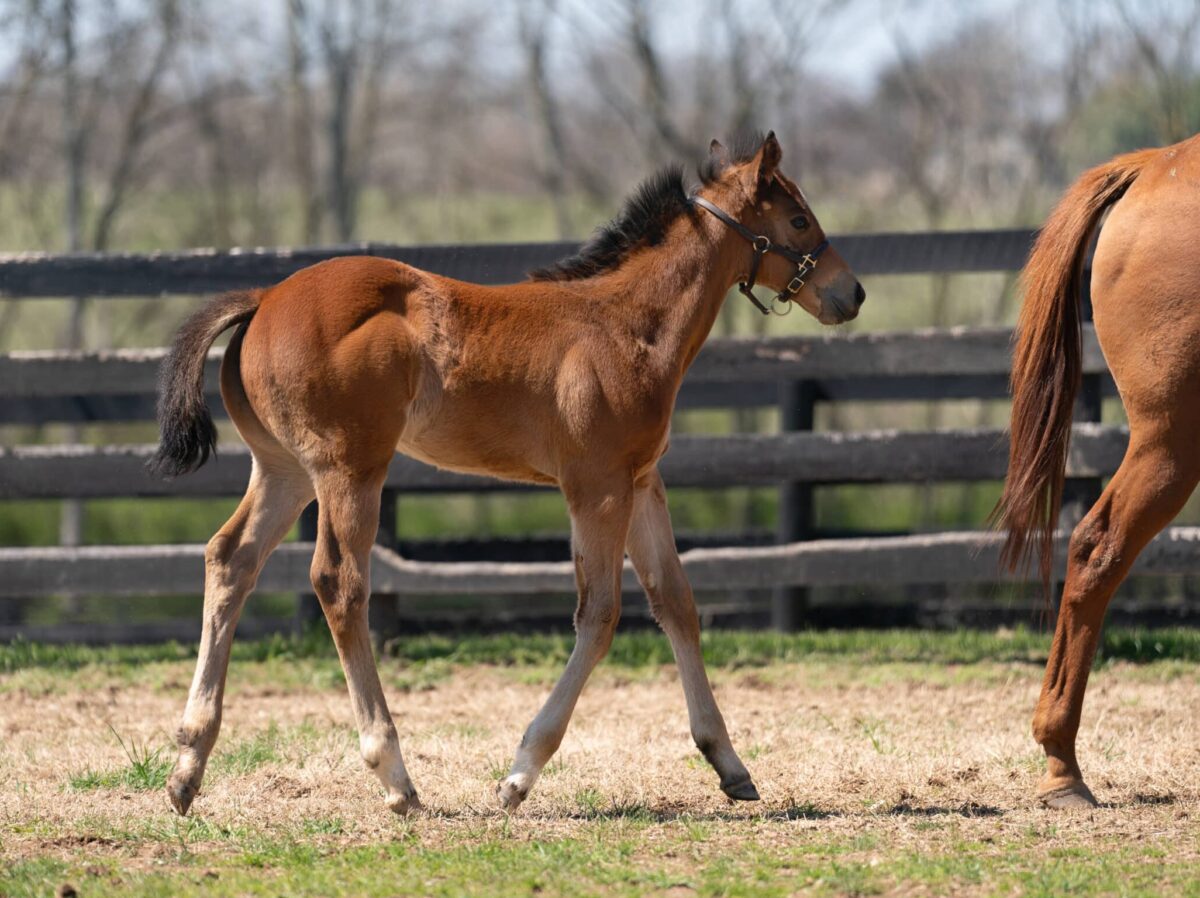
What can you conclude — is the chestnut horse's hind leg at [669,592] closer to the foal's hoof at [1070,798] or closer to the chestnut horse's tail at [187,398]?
the foal's hoof at [1070,798]

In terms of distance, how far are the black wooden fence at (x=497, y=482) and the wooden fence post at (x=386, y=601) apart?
1cm

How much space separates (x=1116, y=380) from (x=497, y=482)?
12.0 ft

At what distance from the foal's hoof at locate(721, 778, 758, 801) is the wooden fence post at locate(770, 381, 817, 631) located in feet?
10.5

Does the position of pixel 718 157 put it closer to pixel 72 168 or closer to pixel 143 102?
pixel 72 168

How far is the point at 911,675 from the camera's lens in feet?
22.5

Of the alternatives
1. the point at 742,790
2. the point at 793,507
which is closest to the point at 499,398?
the point at 742,790

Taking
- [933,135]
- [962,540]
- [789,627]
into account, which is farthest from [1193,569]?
[933,135]

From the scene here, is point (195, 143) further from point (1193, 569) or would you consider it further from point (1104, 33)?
point (1193, 569)

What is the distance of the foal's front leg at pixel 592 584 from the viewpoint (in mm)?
4312

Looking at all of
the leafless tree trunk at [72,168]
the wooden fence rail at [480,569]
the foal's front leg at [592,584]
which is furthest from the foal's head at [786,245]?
the leafless tree trunk at [72,168]

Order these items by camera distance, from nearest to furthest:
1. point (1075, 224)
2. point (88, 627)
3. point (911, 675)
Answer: point (1075, 224)
point (911, 675)
point (88, 627)

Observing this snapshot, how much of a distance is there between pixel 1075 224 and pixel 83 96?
944 centimetres

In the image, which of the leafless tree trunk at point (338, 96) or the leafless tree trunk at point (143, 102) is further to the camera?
the leafless tree trunk at point (338, 96)

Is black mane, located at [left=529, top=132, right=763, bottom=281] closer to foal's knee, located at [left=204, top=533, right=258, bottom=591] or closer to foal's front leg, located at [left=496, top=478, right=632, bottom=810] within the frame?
foal's front leg, located at [left=496, top=478, right=632, bottom=810]
